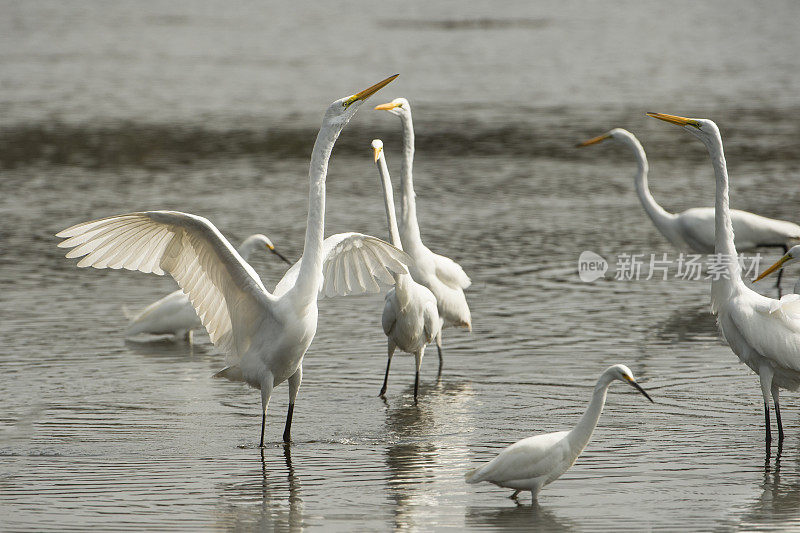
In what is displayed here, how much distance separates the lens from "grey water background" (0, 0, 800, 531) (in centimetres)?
732

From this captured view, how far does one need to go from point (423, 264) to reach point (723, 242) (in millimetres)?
2887

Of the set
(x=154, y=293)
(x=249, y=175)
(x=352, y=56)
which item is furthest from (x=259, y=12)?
(x=154, y=293)

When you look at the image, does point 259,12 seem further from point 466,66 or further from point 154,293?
point 154,293

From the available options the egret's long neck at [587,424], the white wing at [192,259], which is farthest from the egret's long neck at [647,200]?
the egret's long neck at [587,424]

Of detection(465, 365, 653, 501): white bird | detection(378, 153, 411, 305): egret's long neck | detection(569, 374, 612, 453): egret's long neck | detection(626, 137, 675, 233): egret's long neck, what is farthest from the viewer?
detection(626, 137, 675, 233): egret's long neck

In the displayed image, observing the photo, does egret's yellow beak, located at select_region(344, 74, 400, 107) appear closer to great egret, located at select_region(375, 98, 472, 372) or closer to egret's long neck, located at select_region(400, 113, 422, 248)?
great egret, located at select_region(375, 98, 472, 372)

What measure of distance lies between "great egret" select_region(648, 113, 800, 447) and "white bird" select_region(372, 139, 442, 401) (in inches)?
91.7

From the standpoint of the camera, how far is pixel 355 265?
8.73 m

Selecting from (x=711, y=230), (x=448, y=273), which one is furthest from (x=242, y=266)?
(x=711, y=230)

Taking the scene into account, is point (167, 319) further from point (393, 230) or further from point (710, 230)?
point (710, 230)

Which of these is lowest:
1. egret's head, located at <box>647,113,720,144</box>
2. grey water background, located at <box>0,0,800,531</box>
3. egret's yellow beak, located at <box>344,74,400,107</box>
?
grey water background, located at <box>0,0,800,531</box>

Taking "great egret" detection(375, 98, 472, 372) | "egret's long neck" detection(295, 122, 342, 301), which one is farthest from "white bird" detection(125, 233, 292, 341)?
"egret's long neck" detection(295, 122, 342, 301)

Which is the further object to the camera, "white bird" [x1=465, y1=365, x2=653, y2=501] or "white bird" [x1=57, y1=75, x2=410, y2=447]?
"white bird" [x1=57, y1=75, x2=410, y2=447]

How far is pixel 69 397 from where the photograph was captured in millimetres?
9500
